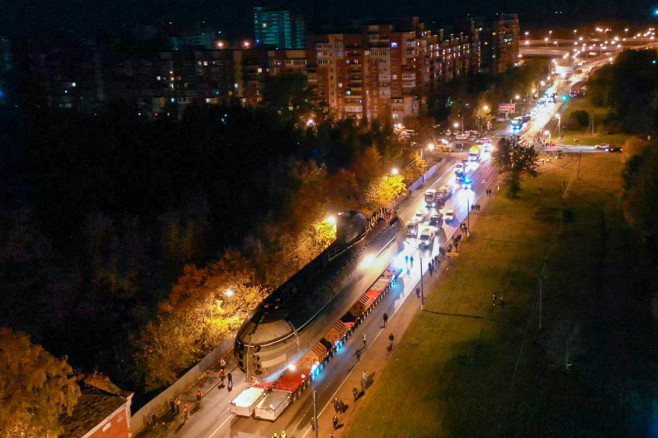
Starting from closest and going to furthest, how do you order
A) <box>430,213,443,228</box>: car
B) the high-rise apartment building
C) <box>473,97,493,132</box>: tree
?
<box>430,213,443,228</box>: car → <box>473,97,493,132</box>: tree → the high-rise apartment building

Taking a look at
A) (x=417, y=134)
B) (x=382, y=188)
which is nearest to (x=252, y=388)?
(x=382, y=188)

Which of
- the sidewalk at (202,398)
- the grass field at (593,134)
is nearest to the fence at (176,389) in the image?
the sidewalk at (202,398)

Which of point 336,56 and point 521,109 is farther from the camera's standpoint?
point 521,109

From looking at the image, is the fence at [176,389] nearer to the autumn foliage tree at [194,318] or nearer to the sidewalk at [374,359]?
the autumn foliage tree at [194,318]

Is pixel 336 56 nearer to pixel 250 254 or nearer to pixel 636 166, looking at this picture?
pixel 636 166

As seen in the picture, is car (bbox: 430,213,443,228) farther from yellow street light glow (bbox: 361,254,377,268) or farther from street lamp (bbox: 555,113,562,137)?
street lamp (bbox: 555,113,562,137)

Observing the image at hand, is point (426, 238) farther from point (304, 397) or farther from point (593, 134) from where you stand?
point (593, 134)

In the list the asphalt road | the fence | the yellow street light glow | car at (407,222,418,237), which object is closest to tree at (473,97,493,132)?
car at (407,222,418,237)
